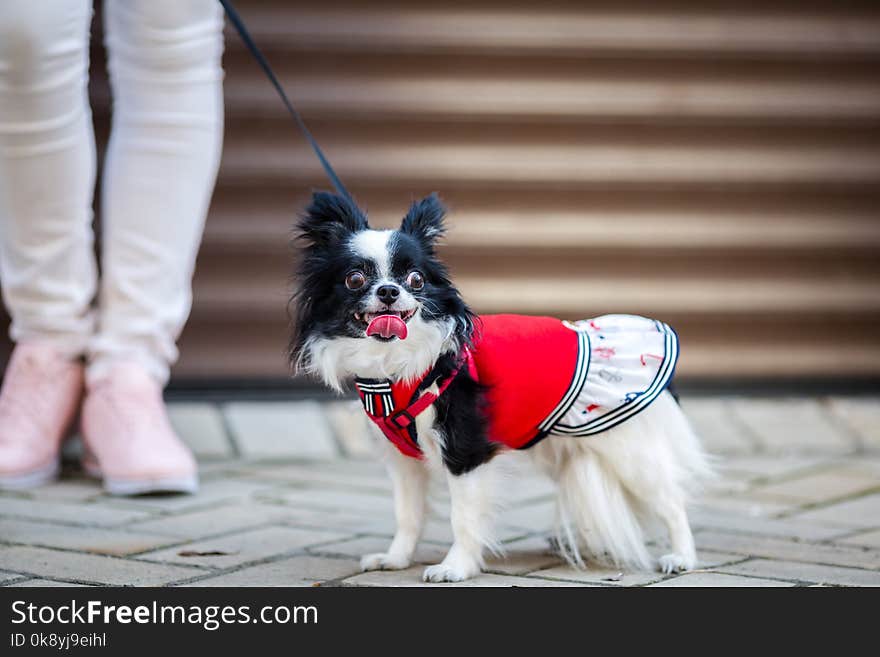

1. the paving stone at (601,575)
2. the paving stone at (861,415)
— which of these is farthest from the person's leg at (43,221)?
the paving stone at (861,415)

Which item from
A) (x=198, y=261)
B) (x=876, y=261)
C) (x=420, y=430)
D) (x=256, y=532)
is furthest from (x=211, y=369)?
(x=876, y=261)

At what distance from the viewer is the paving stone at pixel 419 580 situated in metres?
2.24

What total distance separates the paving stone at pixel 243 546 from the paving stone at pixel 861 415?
6.32 ft

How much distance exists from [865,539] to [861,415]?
4.30 ft

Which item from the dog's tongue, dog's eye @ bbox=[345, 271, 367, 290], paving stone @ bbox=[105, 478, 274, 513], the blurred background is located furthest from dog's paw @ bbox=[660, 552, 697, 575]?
the blurred background

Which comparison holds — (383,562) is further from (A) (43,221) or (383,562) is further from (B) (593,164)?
(B) (593,164)

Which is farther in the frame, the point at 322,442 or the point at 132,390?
the point at 322,442

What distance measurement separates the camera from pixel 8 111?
9.32ft

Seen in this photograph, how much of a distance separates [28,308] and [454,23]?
1697 mm

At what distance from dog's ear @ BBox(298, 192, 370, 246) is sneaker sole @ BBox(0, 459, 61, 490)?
1.32 meters

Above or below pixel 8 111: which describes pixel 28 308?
below

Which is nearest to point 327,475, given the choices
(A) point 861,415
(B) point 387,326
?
(B) point 387,326

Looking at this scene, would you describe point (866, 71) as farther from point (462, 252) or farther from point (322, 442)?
point (322, 442)

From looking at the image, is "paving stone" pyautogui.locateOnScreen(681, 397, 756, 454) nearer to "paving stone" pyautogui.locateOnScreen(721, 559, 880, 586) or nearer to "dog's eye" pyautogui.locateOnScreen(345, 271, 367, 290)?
"paving stone" pyautogui.locateOnScreen(721, 559, 880, 586)
